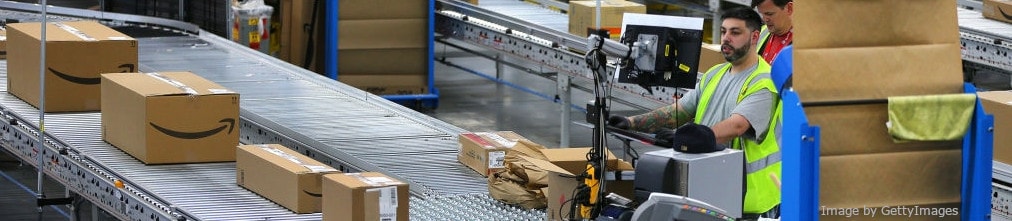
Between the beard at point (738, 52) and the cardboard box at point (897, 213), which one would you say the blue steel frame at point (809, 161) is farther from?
the beard at point (738, 52)

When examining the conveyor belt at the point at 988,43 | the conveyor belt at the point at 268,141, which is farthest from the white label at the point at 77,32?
the conveyor belt at the point at 988,43

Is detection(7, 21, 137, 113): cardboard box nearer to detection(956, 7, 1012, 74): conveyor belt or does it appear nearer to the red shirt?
the red shirt

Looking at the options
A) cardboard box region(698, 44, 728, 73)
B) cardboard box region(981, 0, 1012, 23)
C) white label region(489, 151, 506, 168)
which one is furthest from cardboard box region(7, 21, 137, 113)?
cardboard box region(981, 0, 1012, 23)

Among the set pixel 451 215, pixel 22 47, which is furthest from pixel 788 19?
pixel 22 47

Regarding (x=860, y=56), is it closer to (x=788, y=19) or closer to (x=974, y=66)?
(x=788, y=19)

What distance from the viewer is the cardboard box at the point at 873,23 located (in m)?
4.62

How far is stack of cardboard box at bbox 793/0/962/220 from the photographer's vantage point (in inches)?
181

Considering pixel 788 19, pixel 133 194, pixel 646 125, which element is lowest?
pixel 133 194

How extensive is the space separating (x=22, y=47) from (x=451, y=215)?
3.14 m

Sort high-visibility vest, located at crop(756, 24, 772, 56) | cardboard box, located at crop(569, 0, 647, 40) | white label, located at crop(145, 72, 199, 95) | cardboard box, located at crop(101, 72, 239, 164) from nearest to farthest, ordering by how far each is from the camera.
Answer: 1. high-visibility vest, located at crop(756, 24, 772, 56)
2. cardboard box, located at crop(101, 72, 239, 164)
3. white label, located at crop(145, 72, 199, 95)
4. cardboard box, located at crop(569, 0, 647, 40)

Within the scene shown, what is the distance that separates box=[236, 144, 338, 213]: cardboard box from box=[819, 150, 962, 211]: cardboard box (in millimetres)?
2109

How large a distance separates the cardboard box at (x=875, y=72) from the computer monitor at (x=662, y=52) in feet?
3.52

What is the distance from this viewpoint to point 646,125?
6.05 m

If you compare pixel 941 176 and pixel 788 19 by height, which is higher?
pixel 788 19
